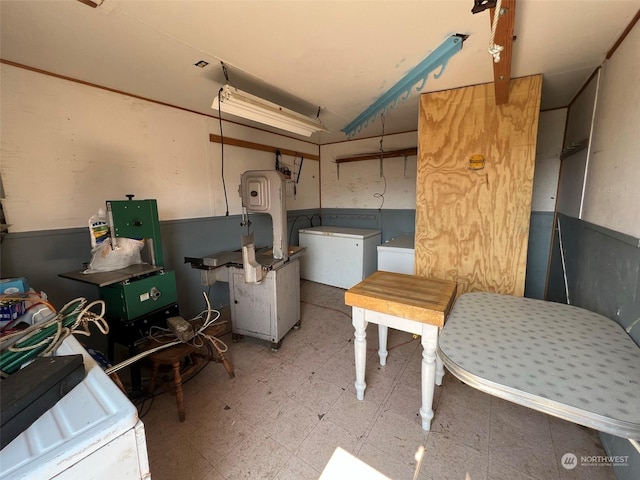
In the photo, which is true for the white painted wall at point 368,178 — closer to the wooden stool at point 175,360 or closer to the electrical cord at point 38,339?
the wooden stool at point 175,360

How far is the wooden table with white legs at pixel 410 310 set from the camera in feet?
4.41

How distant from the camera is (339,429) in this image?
150cm

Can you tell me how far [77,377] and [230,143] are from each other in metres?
2.72

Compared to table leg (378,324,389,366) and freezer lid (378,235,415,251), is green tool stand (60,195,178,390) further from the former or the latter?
freezer lid (378,235,415,251)

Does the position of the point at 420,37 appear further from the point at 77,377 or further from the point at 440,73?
the point at 77,377

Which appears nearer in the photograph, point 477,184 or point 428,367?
point 428,367

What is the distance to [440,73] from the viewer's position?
69.8 inches

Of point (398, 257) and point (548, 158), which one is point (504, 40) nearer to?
point (398, 257)

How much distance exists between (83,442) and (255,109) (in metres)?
1.93

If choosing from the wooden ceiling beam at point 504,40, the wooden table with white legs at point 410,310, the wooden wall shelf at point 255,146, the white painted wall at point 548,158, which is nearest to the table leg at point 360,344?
the wooden table with white legs at point 410,310

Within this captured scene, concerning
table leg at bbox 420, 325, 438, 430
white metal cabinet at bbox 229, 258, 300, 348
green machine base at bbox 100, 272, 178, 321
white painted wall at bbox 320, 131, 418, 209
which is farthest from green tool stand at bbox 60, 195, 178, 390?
white painted wall at bbox 320, 131, 418, 209

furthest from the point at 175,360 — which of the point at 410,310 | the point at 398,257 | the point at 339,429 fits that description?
the point at 398,257

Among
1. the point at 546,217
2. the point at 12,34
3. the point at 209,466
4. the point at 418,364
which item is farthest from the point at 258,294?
the point at 546,217

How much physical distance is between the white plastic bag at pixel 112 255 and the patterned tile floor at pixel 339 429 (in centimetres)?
96
